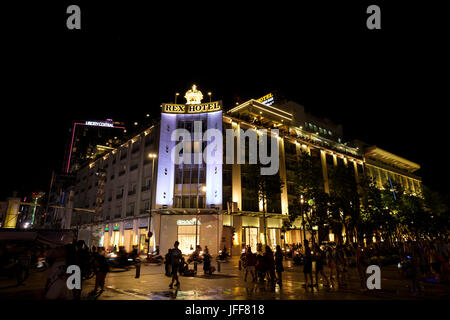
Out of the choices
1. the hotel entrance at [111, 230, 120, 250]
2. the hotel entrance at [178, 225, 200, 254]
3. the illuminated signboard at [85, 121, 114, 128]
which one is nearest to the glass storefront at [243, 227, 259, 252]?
the hotel entrance at [178, 225, 200, 254]

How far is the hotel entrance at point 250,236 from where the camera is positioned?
37841 mm

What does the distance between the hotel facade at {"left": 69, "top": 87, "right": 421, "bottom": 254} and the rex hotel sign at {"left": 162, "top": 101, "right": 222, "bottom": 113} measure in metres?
0.15

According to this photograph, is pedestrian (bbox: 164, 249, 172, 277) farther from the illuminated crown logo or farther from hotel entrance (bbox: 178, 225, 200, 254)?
the illuminated crown logo

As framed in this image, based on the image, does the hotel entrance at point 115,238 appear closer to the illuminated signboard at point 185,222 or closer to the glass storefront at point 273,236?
the illuminated signboard at point 185,222

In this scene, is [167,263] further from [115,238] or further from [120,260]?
[115,238]

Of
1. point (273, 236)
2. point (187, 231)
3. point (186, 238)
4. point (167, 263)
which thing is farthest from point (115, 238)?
point (167, 263)

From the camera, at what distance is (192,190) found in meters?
36.8

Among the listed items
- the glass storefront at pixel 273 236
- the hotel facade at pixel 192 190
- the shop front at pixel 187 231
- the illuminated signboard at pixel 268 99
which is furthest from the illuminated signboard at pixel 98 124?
the glass storefront at pixel 273 236

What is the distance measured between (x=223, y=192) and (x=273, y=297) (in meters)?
27.7

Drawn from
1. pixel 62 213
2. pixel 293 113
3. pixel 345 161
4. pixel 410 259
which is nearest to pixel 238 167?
pixel 293 113

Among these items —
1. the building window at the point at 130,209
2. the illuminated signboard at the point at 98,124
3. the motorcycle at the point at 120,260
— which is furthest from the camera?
the illuminated signboard at the point at 98,124

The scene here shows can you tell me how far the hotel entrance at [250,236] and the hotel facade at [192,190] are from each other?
14cm

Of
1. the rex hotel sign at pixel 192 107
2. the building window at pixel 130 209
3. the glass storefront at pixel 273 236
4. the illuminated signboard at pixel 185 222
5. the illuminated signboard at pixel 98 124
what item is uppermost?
the illuminated signboard at pixel 98 124

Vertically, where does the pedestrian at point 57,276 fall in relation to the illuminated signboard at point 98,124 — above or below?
below
